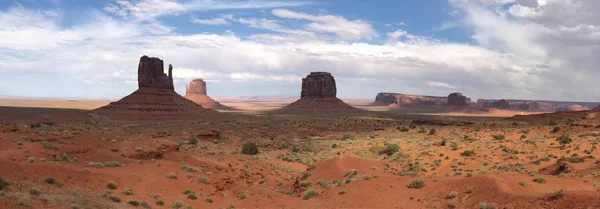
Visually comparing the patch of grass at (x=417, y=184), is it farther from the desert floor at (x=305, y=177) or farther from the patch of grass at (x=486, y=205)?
the patch of grass at (x=486, y=205)

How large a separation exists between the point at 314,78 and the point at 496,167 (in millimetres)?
123814

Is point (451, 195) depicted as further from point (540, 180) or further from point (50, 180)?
point (50, 180)

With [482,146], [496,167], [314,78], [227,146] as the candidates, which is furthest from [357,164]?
[314,78]

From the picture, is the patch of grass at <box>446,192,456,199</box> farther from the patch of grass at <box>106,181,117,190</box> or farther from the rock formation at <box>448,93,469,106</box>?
the rock formation at <box>448,93,469,106</box>

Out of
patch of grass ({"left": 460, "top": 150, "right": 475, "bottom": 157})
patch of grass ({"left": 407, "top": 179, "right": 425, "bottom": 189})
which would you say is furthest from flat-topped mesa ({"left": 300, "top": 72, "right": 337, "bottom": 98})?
patch of grass ({"left": 407, "top": 179, "right": 425, "bottom": 189})

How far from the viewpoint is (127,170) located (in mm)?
18906

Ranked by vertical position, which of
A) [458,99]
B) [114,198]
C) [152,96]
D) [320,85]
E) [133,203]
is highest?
[320,85]

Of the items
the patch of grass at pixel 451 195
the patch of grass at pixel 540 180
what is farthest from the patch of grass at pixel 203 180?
the patch of grass at pixel 540 180

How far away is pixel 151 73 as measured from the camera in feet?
309

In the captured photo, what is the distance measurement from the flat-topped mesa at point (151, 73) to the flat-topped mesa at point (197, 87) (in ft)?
268

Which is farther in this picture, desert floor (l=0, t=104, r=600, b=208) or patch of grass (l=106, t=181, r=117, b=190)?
patch of grass (l=106, t=181, r=117, b=190)

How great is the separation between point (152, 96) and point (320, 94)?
215ft

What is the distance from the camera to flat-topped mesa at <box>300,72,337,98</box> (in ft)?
459

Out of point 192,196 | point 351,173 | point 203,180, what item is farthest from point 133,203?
point 351,173
